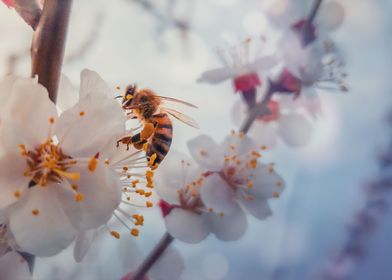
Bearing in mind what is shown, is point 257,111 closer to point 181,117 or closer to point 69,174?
point 181,117

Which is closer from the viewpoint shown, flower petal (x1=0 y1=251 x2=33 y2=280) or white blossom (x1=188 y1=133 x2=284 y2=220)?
flower petal (x1=0 y1=251 x2=33 y2=280)

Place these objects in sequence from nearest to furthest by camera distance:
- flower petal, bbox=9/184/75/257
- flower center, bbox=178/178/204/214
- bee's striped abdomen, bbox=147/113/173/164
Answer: flower petal, bbox=9/184/75/257 < bee's striped abdomen, bbox=147/113/173/164 < flower center, bbox=178/178/204/214

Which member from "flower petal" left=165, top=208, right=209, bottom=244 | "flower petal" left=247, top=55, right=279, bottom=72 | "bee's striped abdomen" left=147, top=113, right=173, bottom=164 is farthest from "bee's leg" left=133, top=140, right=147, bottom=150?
"flower petal" left=247, top=55, right=279, bottom=72

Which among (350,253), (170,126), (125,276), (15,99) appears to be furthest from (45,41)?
(350,253)

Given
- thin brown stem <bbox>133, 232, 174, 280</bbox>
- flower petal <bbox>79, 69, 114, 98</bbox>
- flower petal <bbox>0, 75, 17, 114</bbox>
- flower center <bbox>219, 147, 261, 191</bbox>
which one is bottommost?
thin brown stem <bbox>133, 232, 174, 280</bbox>

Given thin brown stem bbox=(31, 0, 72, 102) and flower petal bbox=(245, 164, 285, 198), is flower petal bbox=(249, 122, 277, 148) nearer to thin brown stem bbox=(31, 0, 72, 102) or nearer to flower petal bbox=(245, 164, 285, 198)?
flower petal bbox=(245, 164, 285, 198)

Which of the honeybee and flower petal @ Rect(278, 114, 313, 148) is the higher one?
the honeybee

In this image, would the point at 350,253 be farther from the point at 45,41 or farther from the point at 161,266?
the point at 45,41
